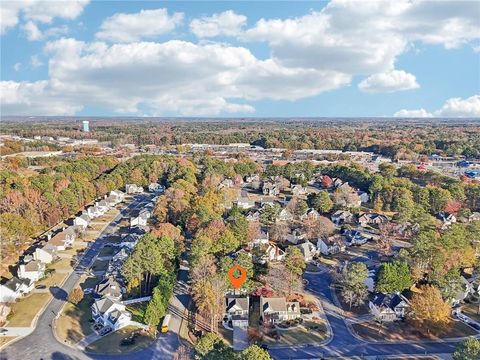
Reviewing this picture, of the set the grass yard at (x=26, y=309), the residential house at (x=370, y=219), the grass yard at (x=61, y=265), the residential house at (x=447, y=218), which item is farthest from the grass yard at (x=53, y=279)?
the residential house at (x=447, y=218)

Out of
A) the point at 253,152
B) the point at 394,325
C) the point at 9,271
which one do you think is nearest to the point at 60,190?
the point at 9,271

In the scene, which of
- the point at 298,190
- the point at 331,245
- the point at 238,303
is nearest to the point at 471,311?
the point at 331,245

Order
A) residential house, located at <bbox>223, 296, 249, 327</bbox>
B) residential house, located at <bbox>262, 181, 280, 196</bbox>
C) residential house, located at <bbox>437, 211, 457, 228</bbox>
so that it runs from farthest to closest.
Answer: residential house, located at <bbox>262, 181, 280, 196</bbox> → residential house, located at <bbox>437, 211, 457, 228</bbox> → residential house, located at <bbox>223, 296, 249, 327</bbox>

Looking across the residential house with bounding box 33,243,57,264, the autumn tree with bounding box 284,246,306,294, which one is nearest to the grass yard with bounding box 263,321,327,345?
the autumn tree with bounding box 284,246,306,294

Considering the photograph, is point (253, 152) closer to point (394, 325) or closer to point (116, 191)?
point (116, 191)

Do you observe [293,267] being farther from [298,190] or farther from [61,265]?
[298,190]

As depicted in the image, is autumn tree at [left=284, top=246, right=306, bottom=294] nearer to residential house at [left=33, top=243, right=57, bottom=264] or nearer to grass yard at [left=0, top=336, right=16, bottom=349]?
grass yard at [left=0, top=336, right=16, bottom=349]
